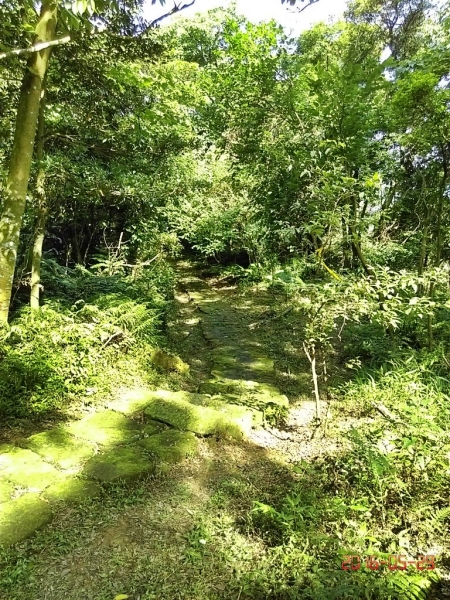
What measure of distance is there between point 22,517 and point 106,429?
46.2 inches

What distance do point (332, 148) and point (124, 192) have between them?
323 centimetres

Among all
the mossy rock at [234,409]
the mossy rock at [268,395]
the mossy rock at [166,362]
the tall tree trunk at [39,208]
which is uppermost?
the tall tree trunk at [39,208]

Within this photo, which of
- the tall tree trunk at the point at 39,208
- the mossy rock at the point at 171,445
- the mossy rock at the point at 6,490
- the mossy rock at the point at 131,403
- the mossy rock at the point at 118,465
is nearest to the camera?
the mossy rock at the point at 6,490

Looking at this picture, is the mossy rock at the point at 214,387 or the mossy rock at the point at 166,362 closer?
the mossy rock at the point at 214,387

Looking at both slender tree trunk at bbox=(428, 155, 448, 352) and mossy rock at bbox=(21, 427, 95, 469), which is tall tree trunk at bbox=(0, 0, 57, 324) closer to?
mossy rock at bbox=(21, 427, 95, 469)

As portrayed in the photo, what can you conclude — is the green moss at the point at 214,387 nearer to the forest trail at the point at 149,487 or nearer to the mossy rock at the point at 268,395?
the forest trail at the point at 149,487

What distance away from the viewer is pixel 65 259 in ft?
26.4

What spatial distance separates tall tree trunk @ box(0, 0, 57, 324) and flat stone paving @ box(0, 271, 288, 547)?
149cm

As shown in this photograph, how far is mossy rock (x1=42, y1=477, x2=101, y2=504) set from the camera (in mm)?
2547

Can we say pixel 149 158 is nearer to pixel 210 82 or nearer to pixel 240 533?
pixel 210 82

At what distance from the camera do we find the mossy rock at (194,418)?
12.0 ft
